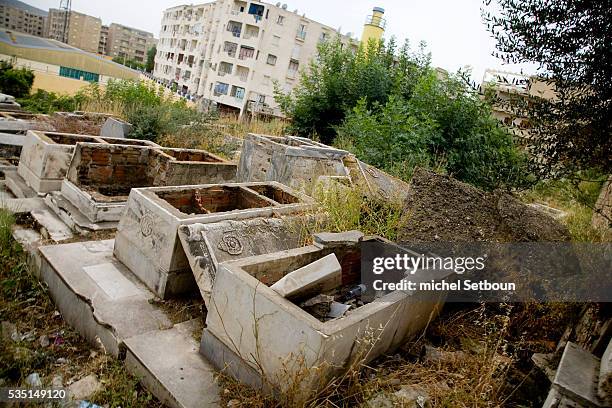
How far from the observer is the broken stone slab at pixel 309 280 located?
2895mm

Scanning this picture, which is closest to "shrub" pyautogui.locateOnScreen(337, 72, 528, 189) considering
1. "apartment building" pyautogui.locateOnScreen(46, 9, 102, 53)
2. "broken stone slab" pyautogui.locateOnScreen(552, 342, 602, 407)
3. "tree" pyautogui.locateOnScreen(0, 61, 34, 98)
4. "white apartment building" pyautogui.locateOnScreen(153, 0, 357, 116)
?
"broken stone slab" pyautogui.locateOnScreen(552, 342, 602, 407)

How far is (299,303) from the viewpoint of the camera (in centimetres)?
320

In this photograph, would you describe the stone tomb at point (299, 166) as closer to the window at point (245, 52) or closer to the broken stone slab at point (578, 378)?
the broken stone slab at point (578, 378)

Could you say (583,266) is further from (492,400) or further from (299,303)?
(299,303)

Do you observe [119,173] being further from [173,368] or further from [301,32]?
[301,32]

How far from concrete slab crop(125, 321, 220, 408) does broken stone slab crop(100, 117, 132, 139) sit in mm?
6903

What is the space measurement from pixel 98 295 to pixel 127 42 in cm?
14386

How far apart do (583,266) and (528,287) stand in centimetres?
55

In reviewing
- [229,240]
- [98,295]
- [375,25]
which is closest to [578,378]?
Answer: [229,240]

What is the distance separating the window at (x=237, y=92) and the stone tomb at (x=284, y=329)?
3838 cm

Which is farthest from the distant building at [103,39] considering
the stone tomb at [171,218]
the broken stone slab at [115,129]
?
the stone tomb at [171,218]

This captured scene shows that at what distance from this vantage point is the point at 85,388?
2.93 meters

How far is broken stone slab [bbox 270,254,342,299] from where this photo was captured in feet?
9.50

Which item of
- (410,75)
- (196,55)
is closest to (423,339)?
(410,75)
